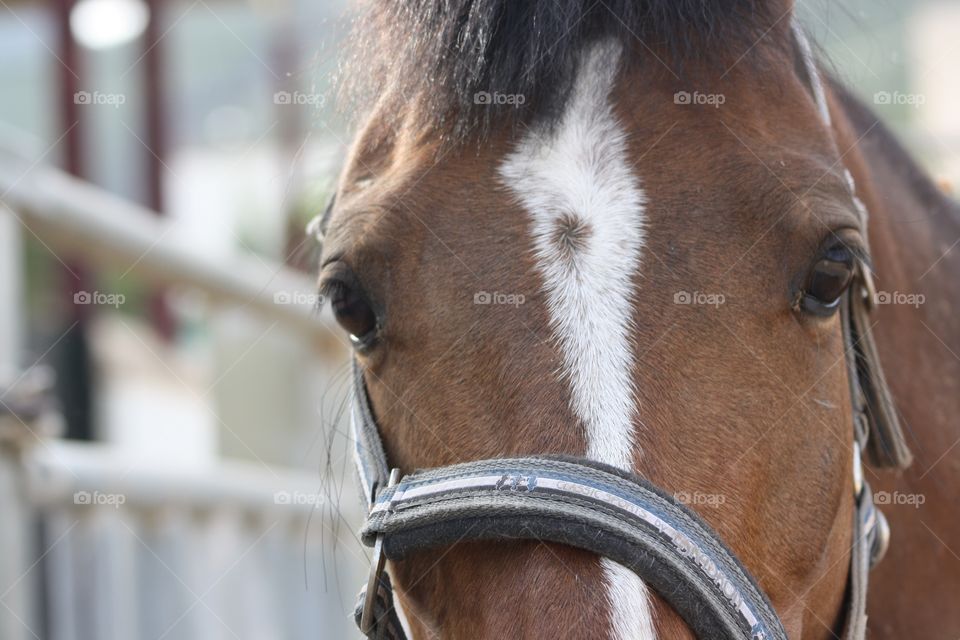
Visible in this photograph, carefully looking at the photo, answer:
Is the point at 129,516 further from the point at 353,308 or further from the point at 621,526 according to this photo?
the point at 621,526

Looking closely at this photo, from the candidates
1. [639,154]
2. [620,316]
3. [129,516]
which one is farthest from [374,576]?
[129,516]

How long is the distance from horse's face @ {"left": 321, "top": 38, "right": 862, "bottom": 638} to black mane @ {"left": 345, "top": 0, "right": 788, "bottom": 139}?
0.15ft

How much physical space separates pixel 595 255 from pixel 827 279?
0.39 meters

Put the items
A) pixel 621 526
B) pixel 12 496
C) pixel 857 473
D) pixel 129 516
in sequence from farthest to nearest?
pixel 129 516
pixel 12 496
pixel 857 473
pixel 621 526

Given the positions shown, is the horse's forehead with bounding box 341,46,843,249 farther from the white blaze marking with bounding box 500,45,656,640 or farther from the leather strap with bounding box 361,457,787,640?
the leather strap with bounding box 361,457,787,640

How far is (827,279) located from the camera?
1.63 meters

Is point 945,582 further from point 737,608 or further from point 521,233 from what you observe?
point 521,233

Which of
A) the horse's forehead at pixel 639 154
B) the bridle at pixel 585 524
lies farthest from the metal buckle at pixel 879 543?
the horse's forehead at pixel 639 154

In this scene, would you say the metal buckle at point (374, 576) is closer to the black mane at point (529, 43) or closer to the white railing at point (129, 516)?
the white railing at point (129, 516)

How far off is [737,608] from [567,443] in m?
0.32

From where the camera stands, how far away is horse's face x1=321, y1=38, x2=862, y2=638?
1.45 metres

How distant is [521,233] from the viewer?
157cm

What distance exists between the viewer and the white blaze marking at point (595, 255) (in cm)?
141

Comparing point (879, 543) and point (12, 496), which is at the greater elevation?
point (879, 543)
